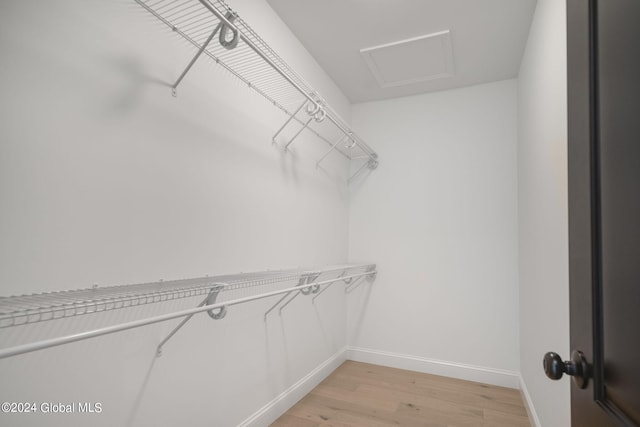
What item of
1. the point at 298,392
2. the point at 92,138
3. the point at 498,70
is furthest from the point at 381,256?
the point at 92,138

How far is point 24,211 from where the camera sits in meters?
0.86

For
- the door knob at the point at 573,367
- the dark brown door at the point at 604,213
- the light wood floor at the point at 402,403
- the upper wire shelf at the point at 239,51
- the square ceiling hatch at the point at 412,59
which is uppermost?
the square ceiling hatch at the point at 412,59

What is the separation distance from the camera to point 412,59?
2387 mm

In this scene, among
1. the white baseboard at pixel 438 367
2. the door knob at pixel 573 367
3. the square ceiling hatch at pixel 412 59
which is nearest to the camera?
the door knob at pixel 573 367

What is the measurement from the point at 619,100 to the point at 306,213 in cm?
194

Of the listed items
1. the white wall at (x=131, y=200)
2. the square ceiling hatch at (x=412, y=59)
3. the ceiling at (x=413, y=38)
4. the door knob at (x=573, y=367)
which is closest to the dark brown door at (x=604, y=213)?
the door knob at (x=573, y=367)

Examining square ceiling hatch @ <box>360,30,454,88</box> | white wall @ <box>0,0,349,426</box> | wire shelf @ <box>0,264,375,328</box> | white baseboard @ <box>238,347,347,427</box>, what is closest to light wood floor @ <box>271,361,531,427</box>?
white baseboard @ <box>238,347,347,427</box>

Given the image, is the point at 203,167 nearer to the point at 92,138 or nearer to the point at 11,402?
the point at 92,138

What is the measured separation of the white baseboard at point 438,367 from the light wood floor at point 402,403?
0.06m

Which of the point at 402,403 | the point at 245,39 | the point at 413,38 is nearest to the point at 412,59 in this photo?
the point at 413,38

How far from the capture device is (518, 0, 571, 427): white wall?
1298mm

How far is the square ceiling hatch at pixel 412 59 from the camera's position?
2.21 m

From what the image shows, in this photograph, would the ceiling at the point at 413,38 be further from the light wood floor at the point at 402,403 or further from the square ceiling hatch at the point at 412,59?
the light wood floor at the point at 402,403

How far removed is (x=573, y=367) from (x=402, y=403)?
72.1 inches
